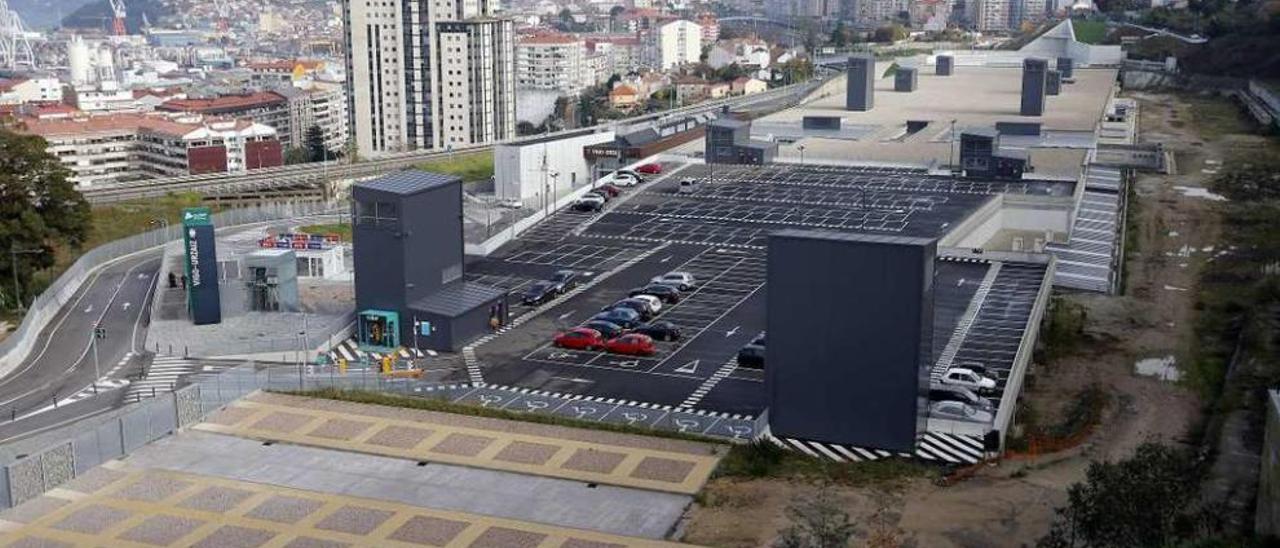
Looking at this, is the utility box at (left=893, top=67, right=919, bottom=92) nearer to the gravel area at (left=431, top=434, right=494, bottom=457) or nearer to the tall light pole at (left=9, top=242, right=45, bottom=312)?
the tall light pole at (left=9, top=242, right=45, bottom=312)

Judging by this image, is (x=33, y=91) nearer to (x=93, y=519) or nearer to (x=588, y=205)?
(x=588, y=205)

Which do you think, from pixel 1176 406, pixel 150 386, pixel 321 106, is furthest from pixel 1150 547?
pixel 321 106

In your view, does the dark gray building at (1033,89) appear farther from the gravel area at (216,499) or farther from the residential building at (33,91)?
the residential building at (33,91)

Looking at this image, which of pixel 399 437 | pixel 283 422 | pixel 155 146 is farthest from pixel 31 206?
pixel 155 146

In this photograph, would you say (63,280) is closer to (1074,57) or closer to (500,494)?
(500,494)

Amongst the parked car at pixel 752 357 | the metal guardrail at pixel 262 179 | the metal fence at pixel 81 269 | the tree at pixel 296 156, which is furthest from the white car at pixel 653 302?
the tree at pixel 296 156
